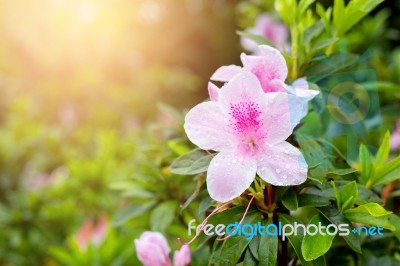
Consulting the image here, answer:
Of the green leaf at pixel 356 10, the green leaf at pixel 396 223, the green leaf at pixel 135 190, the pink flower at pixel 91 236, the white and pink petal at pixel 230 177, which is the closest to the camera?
the white and pink petal at pixel 230 177

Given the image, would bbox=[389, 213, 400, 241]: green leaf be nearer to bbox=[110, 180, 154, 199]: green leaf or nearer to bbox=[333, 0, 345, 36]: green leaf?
bbox=[333, 0, 345, 36]: green leaf

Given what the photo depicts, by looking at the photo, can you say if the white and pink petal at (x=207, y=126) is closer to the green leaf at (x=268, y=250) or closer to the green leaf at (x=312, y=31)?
the green leaf at (x=268, y=250)

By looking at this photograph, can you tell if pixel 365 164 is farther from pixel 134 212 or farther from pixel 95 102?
pixel 95 102

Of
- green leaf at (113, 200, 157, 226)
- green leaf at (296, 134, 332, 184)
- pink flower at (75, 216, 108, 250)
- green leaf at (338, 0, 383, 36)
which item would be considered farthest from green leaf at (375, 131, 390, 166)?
pink flower at (75, 216, 108, 250)

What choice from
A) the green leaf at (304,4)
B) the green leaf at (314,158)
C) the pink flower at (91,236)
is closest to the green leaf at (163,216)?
the green leaf at (314,158)

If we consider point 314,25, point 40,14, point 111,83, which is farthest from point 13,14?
point 314,25

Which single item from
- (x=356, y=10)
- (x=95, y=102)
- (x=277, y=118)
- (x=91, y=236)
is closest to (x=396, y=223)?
(x=277, y=118)
